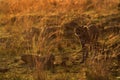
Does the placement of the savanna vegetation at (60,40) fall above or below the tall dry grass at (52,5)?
below

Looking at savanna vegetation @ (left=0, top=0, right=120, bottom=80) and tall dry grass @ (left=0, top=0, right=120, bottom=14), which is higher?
tall dry grass @ (left=0, top=0, right=120, bottom=14)

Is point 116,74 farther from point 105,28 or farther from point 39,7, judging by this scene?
point 39,7

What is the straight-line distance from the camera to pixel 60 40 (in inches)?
218

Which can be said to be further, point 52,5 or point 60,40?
point 52,5

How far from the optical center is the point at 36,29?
5977mm

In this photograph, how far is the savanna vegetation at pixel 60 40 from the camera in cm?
445

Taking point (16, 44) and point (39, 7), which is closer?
point (16, 44)

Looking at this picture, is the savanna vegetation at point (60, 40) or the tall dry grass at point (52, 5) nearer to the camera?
the savanna vegetation at point (60, 40)

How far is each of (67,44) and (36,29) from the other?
0.69m

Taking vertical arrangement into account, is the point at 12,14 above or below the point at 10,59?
above

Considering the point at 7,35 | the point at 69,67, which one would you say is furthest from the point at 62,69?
the point at 7,35

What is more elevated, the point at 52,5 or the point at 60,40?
the point at 52,5

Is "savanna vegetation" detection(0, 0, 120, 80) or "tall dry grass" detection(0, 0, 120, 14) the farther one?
"tall dry grass" detection(0, 0, 120, 14)

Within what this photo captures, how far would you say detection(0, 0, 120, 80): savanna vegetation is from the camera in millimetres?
4453
